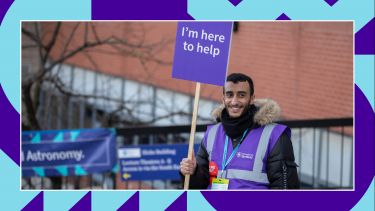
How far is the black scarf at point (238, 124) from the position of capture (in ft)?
16.1

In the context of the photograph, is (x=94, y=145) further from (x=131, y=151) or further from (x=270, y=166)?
(x=270, y=166)

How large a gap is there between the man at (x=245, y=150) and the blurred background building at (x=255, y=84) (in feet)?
12.6

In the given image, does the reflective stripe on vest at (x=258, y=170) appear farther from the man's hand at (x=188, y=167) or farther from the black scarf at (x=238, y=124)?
the man's hand at (x=188, y=167)

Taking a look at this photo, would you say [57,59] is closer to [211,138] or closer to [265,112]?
[211,138]

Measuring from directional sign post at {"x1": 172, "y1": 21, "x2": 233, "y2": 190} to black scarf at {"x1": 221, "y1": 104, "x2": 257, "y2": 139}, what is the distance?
230mm

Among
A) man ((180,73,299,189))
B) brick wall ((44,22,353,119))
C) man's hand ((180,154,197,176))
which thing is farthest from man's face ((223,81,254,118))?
brick wall ((44,22,353,119))

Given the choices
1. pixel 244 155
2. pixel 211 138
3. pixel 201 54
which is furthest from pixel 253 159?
pixel 201 54

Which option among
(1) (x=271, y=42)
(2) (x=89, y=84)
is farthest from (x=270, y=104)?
(2) (x=89, y=84)

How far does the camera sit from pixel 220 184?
16.2 feet

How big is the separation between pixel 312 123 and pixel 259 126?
3.91 metres

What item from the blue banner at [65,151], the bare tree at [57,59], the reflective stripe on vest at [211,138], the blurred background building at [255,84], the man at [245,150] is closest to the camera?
the man at [245,150]

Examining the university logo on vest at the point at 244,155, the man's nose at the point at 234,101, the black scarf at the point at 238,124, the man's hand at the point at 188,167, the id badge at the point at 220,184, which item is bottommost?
the id badge at the point at 220,184

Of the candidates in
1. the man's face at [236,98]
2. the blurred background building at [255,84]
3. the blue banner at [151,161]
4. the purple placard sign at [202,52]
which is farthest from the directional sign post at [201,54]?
the blue banner at [151,161]

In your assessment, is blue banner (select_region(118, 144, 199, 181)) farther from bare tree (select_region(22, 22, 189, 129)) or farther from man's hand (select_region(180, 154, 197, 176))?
man's hand (select_region(180, 154, 197, 176))
